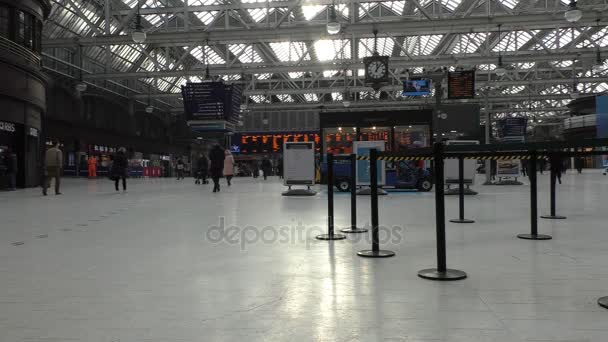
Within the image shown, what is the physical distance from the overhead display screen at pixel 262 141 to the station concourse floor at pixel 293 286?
27686 mm

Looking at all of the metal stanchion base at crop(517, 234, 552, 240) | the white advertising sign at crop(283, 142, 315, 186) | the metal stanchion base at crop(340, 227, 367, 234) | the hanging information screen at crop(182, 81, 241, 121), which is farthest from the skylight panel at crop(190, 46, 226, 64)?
the metal stanchion base at crop(517, 234, 552, 240)

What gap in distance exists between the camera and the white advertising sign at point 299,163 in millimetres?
14117

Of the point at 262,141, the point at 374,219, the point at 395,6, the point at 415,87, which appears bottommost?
the point at 374,219

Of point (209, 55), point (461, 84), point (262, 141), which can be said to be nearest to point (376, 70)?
point (461, 84)

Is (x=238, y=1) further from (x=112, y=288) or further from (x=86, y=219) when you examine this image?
(x=112, y=288)

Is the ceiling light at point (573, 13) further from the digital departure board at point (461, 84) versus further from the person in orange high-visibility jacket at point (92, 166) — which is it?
the person in orange high-visibility jacket at point (92, 166)

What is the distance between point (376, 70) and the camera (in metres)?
17.1

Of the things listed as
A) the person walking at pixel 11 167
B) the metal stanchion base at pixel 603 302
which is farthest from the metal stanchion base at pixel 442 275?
the person walking at pixel 11 167

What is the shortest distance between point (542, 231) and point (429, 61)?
1811 cm

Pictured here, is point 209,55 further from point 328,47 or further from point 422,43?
point 422,43

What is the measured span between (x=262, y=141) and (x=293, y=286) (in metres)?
31.6

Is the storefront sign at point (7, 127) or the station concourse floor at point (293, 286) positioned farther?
the storefront sign at point (7, 127)

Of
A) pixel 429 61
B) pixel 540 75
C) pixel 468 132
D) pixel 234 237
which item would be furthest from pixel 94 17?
pixel 540 75

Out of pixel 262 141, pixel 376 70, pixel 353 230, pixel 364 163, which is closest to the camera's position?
pixel 353 230
